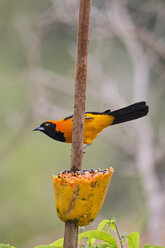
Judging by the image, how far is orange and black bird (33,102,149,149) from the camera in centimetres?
173

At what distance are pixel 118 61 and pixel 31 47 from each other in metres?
2.43

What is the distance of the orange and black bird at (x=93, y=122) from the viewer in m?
1.73

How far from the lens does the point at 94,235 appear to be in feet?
3.64

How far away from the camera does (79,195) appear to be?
118 centimetres

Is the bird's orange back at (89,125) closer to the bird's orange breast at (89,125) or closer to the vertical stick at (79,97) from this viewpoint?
the bird's orange breast at (89,125)

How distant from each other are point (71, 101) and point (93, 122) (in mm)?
3820

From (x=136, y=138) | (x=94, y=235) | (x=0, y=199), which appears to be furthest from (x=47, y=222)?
(x=94, y=235)

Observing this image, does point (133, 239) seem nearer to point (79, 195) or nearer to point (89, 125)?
point (79, 195)

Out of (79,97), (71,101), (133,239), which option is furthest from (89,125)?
(71,101)

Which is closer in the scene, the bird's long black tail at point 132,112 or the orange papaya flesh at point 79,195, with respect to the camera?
the orange papaya flesh at point 79,195

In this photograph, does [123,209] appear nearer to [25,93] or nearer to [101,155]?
[101,155]

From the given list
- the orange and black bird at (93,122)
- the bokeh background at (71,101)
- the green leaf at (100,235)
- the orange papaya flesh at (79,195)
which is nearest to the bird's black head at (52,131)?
the orange and black bird at (93,122)

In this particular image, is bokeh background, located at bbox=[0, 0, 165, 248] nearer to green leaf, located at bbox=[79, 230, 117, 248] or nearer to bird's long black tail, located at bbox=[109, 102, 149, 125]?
bird's long black tail, located at bbox=[109, 102, 149, 125]

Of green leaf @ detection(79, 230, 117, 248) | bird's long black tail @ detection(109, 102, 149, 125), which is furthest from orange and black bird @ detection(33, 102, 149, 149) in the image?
green leaf @ detection(79, 230, 117, 248)
